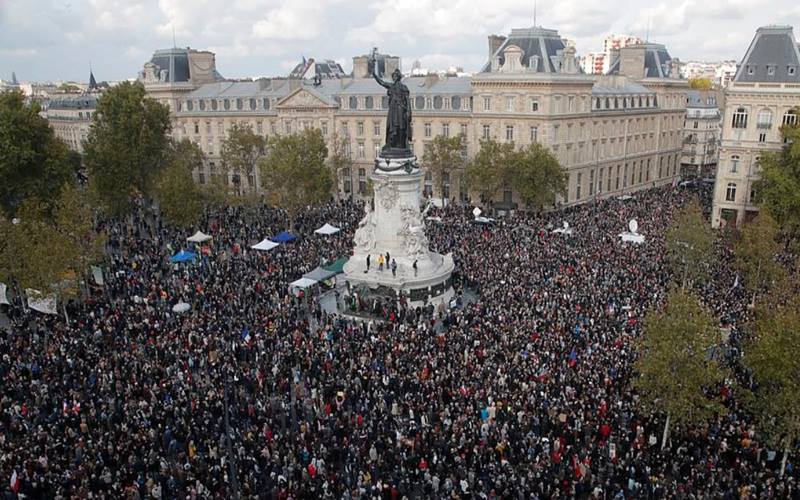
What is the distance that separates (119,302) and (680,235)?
31868 millimetres

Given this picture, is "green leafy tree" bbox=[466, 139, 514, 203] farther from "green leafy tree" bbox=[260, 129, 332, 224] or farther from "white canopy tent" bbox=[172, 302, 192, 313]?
"white canopy tent" bbox=[172, 302, 192, 313]

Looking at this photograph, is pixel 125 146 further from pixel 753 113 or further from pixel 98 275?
pixel 753 113

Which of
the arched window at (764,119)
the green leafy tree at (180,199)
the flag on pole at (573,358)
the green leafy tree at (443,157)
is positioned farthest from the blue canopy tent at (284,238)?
the arched window at (764,119)

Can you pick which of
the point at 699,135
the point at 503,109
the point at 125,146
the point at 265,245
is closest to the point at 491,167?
the point at 503,109

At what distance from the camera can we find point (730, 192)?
57188 millimetres

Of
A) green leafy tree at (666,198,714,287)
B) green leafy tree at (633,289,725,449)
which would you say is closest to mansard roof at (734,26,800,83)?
green leafy tree at (666,198,714,287)

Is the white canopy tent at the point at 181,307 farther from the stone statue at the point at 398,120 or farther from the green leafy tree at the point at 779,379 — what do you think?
the green leafy tree at the point at 779,379

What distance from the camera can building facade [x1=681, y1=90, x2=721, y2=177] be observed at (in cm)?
9725

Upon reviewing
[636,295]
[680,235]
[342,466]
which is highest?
[680,235]

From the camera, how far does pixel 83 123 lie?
106312 millimetres

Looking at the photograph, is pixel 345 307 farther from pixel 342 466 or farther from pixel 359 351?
pixel 342 466

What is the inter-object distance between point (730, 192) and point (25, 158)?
57046 mm

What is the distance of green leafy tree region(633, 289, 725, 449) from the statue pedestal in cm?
1639

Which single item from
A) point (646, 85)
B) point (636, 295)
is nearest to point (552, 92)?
point (646, 85)
